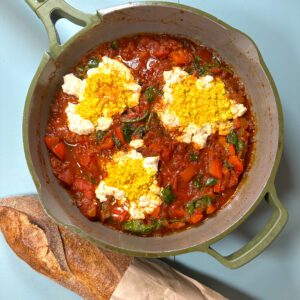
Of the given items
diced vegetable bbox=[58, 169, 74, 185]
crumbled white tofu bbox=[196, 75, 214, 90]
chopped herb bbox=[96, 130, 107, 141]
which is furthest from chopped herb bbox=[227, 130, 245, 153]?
diced vegetable bbox=[58, 169, 74, 185]

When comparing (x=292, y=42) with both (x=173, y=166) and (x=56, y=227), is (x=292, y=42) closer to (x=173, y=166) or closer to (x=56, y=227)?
(x=173, y=166)

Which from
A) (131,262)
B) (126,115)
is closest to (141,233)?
(131,262)

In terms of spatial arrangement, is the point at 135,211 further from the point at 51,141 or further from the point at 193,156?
the point at 51,141

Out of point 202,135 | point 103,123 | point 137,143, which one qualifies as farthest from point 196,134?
point 103,123

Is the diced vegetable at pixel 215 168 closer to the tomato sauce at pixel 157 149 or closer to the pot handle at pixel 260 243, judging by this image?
the tomato sauce at pixel 157 149

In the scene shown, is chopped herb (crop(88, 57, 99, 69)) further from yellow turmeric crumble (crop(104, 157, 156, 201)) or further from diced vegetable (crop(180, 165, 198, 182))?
diced vegetable (crop(180, 165, 198, 182))
